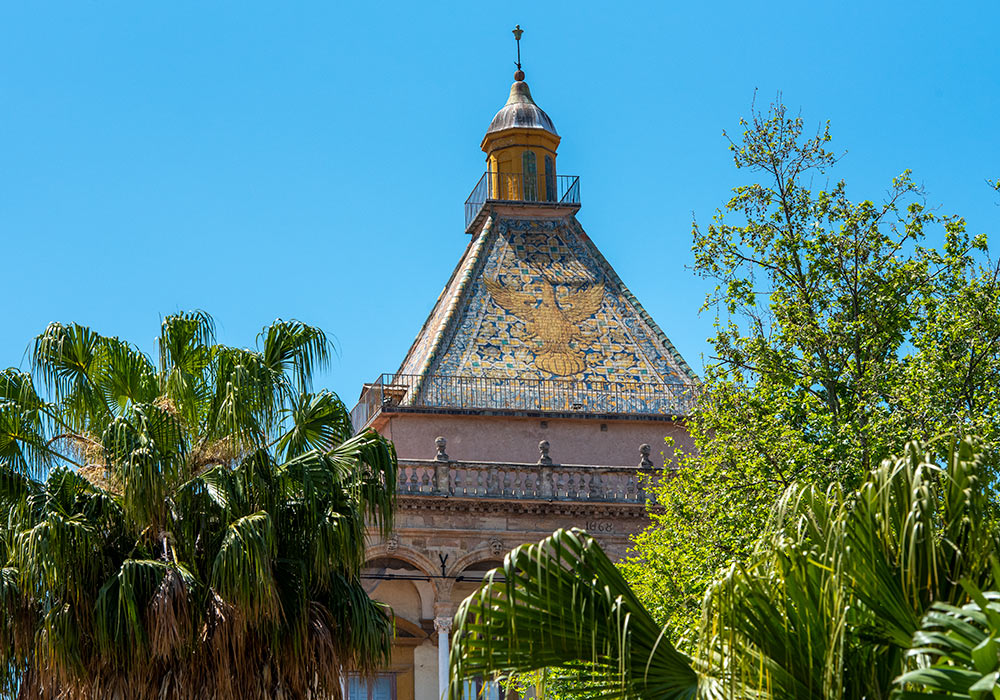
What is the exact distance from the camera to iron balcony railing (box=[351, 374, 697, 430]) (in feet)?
113

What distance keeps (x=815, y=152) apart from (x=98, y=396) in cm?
978

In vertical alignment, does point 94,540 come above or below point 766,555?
above

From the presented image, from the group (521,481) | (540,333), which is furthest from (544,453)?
(540,333)

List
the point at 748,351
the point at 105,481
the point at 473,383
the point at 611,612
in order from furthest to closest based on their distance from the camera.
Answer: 1. the point at 473,383
2. the point at 748,351
3. the point at 105,481
4. the point at 611,612

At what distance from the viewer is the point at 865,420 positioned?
66.0 feet

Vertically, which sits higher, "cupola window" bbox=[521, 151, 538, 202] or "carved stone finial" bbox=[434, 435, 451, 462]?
"cupola window" bbox=[521, 151, 538, 202]

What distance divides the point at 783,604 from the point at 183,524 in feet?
29.9

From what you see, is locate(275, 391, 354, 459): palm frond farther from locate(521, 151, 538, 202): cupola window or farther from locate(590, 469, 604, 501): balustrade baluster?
locate(521, 151, 538, 202): cupola window

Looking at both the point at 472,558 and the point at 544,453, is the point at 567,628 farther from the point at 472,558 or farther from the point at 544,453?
the point at 544,453

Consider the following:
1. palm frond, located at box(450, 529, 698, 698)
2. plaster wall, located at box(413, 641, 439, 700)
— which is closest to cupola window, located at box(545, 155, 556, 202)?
plaster wall, located at box(413, 641, 439, 700)

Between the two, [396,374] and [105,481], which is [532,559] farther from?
[396,374]

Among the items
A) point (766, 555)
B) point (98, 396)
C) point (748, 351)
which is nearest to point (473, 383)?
point (748, 351)

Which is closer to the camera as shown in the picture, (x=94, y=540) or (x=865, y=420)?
(x=94, y=540)

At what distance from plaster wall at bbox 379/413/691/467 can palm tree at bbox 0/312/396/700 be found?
1434 centimetres
